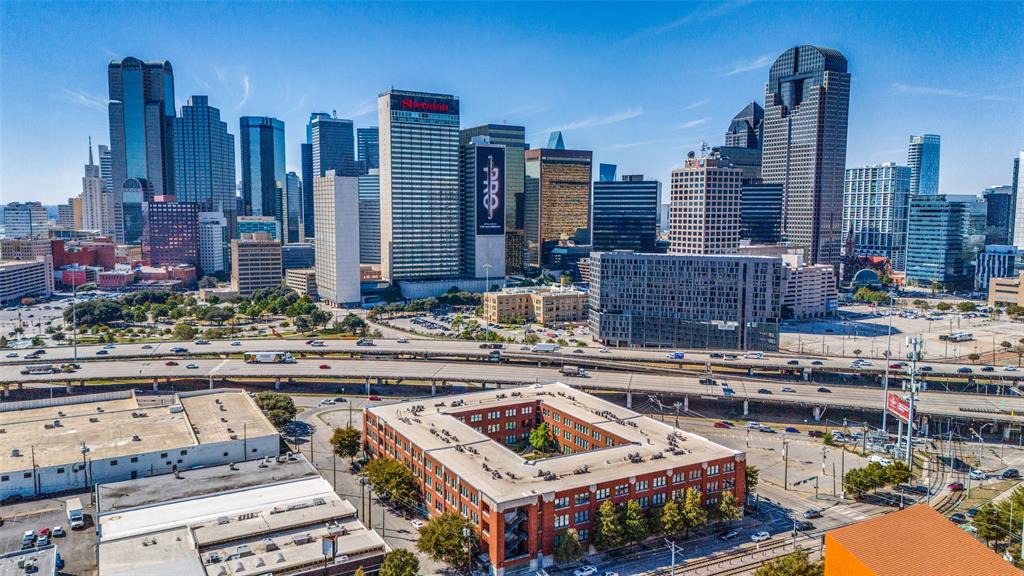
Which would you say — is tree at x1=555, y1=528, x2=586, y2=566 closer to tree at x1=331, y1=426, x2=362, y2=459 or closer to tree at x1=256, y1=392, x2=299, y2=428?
tree at x1=331, y1=426, x2=362, y2=459

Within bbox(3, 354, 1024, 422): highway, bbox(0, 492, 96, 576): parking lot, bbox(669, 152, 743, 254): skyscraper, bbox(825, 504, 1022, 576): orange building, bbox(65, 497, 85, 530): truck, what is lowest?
bbox(0, 492, 96, 576): parking lot

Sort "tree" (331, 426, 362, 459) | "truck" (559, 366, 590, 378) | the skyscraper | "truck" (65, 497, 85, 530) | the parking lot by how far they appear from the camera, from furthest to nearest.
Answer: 1. the skyscraper
2. "truck" (559, 366, 590, 378)
3. "tree" (331, 426, 362, 459)
4. "truck" (65, 497, 85, 530)
5. the parking lot

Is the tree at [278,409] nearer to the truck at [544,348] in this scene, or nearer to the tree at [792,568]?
the truck at [544,348]

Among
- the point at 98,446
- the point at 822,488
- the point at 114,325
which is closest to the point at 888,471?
the point at 822,488

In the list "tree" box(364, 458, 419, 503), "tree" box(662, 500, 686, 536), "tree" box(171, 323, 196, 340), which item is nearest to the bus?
"tree" box(171, 323, 196, 340)

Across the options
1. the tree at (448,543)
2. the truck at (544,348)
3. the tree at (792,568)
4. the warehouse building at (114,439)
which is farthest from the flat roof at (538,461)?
the truck at (544,348)

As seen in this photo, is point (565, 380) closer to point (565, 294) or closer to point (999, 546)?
point (999, 546)
